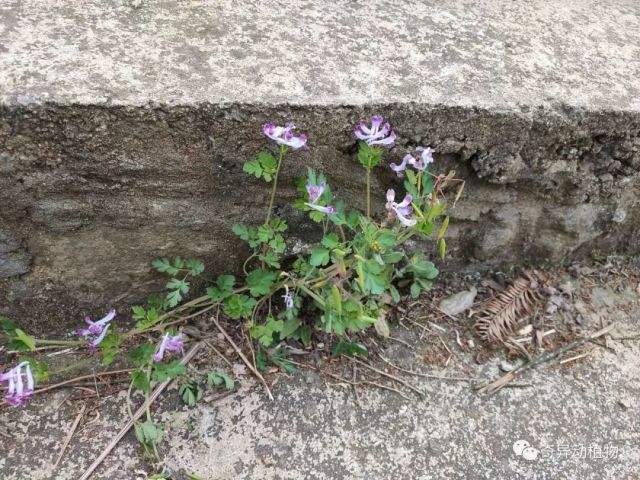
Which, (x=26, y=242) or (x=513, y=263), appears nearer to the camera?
(x=26, y=242)

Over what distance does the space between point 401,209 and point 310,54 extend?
47 centimetres

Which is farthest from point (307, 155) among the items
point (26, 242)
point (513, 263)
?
point (513, 263)

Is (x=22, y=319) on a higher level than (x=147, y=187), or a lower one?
lower

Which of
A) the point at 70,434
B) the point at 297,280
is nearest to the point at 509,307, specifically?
the point at 297,280

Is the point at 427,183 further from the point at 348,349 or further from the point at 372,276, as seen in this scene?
the point at 348,349

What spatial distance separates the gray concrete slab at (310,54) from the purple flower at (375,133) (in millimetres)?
69

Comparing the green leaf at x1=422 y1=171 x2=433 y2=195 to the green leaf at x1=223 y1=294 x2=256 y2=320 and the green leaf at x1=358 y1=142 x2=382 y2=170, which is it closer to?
the green leaf at x1=358 y1=142 x2=382 y2=170

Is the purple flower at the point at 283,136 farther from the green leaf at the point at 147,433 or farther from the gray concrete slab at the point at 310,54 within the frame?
the green leaf at the point at 147,433

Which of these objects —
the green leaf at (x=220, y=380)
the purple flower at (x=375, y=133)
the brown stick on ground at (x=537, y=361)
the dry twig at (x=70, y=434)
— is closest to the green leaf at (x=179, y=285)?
the green leaf at (x=220, y=380)

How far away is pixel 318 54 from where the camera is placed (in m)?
1.42

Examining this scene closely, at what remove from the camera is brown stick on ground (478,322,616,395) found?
1559 mm

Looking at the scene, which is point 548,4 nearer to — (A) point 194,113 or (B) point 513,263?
(B) point 513,263

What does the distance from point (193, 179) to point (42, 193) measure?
0.34 meters

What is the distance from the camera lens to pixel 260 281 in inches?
56.7
